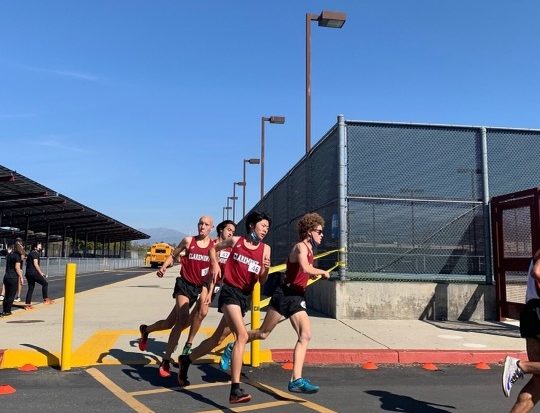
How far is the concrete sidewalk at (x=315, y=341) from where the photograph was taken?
6.87m

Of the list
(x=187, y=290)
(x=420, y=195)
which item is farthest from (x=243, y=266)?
(x=420, y=195)

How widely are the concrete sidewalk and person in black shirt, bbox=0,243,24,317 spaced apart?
11.1 inches

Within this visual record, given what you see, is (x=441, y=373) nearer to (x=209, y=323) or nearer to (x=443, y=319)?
(x=443, y=319)

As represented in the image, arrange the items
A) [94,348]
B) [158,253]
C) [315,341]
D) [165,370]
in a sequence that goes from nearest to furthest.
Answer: [165,370] → [94,348] → [315,341] → [158,253]

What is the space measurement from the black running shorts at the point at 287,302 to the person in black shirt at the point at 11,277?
769 centimetres

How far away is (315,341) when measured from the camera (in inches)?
306

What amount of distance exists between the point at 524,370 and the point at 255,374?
3.13 metres

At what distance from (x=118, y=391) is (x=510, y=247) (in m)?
7.93

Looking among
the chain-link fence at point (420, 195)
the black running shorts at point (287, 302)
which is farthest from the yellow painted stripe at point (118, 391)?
the chain-link fence at point (420, 195)

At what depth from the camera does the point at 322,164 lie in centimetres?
1202

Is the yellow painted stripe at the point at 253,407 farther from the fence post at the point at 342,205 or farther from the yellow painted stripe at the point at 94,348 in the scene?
the fence post at the point at 342,205

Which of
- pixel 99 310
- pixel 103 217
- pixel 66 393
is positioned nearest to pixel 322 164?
pixel 99 310

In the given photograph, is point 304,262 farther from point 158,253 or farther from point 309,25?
point 158,253

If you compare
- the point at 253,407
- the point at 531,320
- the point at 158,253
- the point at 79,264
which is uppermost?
the point at 158,253
